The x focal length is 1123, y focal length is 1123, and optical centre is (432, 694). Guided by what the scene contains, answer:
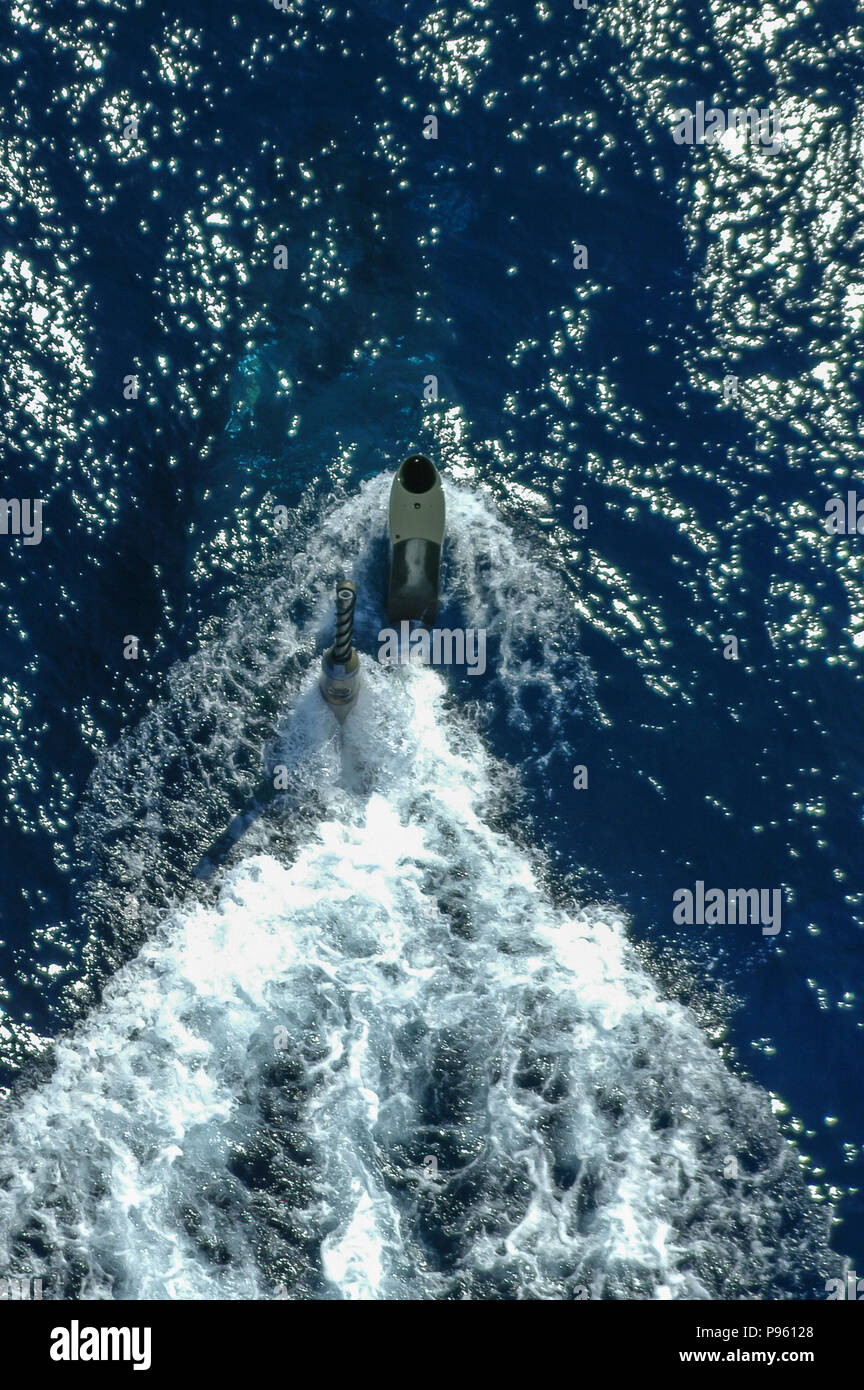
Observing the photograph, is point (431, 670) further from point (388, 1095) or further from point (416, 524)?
point (388, 1095)

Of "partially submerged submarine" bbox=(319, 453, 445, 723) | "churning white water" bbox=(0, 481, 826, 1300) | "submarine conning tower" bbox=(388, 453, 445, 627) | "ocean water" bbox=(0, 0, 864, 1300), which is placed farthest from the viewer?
"submarine conning tower" bbox=(388, 453, 445, 627)

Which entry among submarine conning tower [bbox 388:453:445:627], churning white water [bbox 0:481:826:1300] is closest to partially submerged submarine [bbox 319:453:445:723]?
submarine conning tower [bbox 388:453:445:627]

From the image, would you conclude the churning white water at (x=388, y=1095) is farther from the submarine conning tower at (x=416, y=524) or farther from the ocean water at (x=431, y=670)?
the submarine conning tower at (x=416, y=524)

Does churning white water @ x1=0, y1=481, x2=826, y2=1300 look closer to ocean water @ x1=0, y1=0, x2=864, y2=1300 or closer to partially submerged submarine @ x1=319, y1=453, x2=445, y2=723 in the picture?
ocean water @ x1=0, y1=0, x2=864, y2=1300

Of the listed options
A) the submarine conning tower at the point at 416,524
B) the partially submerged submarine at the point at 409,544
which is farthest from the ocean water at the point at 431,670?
the submarine conning tower at the point at 416,524

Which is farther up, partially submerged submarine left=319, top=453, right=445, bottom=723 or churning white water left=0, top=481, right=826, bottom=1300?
partially submerged submarine left=319, top=453, right=445, bottom=723
